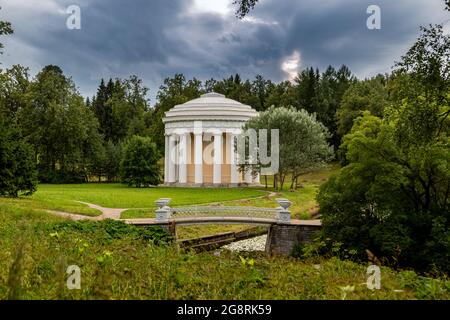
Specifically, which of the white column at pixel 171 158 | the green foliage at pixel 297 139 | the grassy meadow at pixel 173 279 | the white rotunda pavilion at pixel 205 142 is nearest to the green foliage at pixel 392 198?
the grassy meadow at pixel 173 279

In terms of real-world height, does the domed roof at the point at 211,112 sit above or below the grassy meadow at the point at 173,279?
above

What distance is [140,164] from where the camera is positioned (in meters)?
58.9

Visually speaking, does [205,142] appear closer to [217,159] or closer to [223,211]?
→ [217,159]

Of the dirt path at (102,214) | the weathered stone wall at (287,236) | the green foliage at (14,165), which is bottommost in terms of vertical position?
the weathered stone wall at (287,236)

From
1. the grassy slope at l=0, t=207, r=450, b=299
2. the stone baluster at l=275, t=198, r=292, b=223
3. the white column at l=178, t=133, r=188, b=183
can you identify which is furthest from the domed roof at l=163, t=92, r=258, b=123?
the grassy slope at l=0, t=207, r=450, b=299

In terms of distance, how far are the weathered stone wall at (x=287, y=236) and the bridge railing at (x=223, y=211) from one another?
63cm

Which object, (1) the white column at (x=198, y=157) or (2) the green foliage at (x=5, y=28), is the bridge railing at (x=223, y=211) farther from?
(1) the white column at (x=198, y=157)

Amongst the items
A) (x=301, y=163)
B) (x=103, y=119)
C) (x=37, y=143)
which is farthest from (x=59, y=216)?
(x=103, y=119)

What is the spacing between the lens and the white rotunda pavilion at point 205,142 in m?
58.9

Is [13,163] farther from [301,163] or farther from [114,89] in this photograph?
[114,89]

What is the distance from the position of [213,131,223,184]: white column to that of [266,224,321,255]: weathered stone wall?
1245 inches

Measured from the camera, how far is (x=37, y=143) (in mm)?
67438

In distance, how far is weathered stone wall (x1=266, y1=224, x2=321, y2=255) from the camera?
26.6 meters
